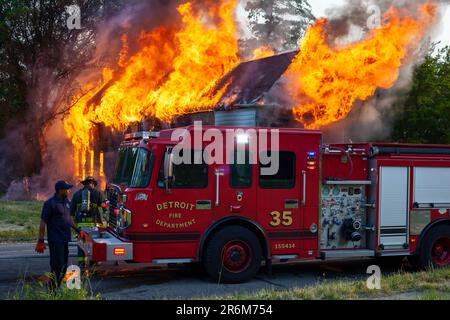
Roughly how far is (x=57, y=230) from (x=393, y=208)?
5560 mm

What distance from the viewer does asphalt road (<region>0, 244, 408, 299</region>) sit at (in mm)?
8633

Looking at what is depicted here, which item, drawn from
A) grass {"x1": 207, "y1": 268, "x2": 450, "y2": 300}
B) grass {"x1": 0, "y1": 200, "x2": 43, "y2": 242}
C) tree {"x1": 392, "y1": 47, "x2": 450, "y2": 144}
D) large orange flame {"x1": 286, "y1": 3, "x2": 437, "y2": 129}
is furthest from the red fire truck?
tree {"x1": 392, "y1": 47, "x2": 450, "y2": 144}

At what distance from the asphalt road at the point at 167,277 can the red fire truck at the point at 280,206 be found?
1.37ft

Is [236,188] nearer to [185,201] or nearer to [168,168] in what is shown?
[185,201]

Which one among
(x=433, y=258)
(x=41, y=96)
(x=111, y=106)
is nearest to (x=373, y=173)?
(x=433, y=258)

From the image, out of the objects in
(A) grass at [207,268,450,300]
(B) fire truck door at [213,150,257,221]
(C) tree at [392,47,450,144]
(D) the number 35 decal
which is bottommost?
(A) grass at [207,268,450,300]

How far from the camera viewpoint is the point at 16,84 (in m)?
27.3

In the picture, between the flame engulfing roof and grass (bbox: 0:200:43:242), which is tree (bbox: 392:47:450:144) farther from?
grass (bbox: 0:200:43:242)

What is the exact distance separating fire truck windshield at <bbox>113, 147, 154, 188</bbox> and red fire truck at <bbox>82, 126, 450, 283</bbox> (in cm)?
2

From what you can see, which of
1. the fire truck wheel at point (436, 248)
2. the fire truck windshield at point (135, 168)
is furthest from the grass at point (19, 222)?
the fire truck wheel at point (436, 248)

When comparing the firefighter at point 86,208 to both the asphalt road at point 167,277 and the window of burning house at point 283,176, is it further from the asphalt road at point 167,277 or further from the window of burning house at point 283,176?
the window of burning house at point 283,176

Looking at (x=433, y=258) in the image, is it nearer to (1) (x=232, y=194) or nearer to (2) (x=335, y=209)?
(2) (x=335, y=209)

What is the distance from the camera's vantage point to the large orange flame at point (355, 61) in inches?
545

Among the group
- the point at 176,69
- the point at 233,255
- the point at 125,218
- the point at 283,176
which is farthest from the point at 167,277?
the point at 176,69
